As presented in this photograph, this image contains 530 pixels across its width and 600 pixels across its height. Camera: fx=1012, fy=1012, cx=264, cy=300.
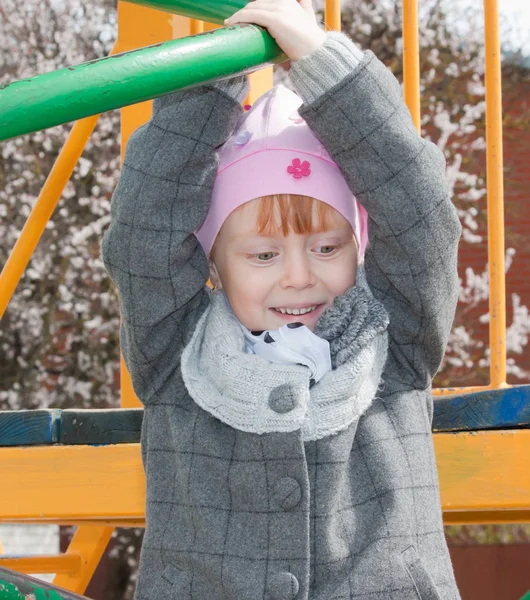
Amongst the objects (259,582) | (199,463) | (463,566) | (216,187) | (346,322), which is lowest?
(463,566)

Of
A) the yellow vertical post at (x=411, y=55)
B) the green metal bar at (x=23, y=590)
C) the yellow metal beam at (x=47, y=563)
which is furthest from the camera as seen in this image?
the yellow metal beam at (x=47, y=563)

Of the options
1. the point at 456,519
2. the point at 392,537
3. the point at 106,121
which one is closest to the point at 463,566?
the point at 106,121

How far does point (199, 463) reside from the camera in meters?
1.15

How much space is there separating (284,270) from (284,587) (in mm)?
352

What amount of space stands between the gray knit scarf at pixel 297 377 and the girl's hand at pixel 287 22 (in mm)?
292

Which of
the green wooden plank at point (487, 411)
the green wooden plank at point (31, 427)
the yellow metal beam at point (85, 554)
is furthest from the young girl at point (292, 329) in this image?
the yellow metal beam at point (85, 554)

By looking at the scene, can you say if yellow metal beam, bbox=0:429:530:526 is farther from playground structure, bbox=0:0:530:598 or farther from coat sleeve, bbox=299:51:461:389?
coat sleeve, bbox=299:51:461:389

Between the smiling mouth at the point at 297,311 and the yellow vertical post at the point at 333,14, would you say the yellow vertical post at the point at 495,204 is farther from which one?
the smiling mouth at the point at 297,311

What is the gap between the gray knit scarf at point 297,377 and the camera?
1.13 m

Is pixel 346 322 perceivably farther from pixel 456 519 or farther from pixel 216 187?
pixel 456 519

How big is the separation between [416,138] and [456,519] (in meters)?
0.72

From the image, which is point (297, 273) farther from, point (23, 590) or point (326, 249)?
point (23, 590)

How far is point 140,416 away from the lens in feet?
5.35

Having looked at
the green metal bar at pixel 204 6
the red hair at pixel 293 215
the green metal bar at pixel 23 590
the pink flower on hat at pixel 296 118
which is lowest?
the green metal bar at pixel 23 590
